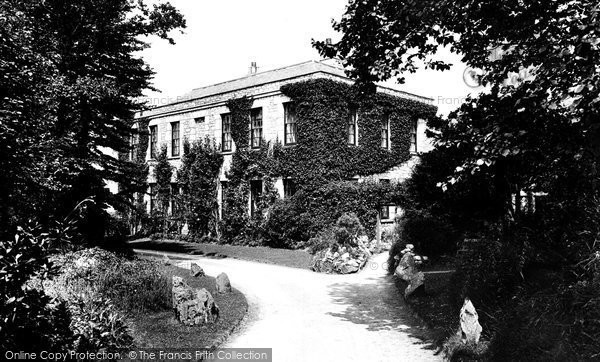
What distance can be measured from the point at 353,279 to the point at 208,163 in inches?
606

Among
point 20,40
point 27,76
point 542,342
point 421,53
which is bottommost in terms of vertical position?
point 542,342

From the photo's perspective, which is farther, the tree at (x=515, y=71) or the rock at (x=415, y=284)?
the rock at (x=415, y=284)

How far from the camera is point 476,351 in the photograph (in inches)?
257

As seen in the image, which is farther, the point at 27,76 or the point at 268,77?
the point at 268,77

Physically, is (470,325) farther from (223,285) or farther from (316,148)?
(316,148)

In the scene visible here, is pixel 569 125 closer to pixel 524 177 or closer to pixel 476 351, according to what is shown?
pixel 524 177

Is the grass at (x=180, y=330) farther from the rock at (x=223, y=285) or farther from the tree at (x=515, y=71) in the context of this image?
the tree at (x=515, y=71)

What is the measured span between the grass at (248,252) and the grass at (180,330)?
714 centimetres

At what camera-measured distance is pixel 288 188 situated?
77.5ft

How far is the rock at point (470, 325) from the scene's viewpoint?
265 inches

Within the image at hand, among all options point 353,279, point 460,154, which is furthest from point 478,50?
point 353,279

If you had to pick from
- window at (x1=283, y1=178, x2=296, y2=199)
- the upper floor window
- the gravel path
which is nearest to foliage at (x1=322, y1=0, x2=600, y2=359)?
the gravel path

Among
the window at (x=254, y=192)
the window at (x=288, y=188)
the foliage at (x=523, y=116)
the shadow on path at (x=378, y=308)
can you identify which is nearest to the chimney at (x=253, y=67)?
the window at (x=254, y=192)

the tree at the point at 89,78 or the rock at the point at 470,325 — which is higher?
the tree at the point at 89,78
